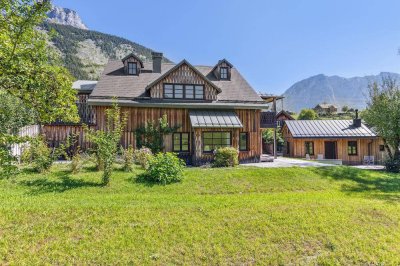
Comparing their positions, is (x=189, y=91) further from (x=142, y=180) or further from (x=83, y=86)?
(x=83, y=86)

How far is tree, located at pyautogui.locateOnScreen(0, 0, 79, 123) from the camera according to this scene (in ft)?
19.4

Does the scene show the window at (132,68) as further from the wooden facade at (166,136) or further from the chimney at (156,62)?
the wooden facade at (166,136)

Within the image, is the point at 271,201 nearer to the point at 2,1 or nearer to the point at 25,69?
the point at 25,69

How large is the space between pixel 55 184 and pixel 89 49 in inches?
4775

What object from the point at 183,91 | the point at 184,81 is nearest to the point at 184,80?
the point at 184,81

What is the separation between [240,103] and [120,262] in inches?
609

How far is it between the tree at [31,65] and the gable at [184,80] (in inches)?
446

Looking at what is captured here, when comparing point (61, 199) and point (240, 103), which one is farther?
point (240, 103)

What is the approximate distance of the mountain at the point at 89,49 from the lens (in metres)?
101

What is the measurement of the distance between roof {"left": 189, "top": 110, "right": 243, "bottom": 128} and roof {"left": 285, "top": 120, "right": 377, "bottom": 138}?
43.1ft

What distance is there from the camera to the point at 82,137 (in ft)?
61.1

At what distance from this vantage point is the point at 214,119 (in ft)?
58.8

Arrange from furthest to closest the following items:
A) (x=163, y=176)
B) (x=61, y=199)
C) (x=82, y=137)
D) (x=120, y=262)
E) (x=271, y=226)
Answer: (x=82, y=137) < (x=163, y=176) < (x=61, y=199) < (x=271, y=226) < (x=120, y=262)

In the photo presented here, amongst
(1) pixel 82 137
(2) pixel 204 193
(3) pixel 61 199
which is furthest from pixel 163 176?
(1) pixel 82 137
